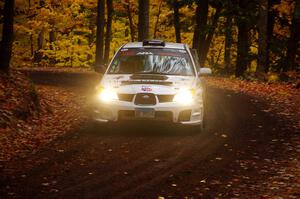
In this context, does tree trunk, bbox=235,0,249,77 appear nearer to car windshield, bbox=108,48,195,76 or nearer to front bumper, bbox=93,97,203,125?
car windshield, bbox=108,48,195,76

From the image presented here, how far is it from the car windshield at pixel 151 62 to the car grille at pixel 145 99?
127 centimetres

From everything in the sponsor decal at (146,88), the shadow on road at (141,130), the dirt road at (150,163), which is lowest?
the dirt road at (150,163)

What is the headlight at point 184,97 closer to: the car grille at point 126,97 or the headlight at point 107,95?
the car grille at point 126,97

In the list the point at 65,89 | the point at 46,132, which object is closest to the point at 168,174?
the point at 46,132

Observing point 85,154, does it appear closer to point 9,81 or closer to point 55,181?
point 55,181

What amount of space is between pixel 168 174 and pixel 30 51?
39486 millimetres

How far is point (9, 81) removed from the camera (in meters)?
14.0

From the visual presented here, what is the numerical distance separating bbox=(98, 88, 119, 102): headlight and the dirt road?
2.14 ft

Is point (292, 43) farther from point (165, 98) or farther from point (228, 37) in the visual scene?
point (165, 98)

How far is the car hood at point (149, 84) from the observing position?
10.7 m

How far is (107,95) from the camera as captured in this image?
1095cm

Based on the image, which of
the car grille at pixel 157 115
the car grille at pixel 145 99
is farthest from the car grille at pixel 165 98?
the car grille at pixel 157 115

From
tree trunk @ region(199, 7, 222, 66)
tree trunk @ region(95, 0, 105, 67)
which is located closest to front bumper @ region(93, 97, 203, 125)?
tree trunk @ region(199, 7, 222, 66)

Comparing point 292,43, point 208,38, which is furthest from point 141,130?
point 208,38
